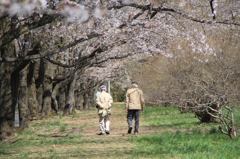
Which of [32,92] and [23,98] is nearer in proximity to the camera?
[23,98]

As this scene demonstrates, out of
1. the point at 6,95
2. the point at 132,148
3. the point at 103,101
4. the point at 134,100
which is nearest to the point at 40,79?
the point at 103,101

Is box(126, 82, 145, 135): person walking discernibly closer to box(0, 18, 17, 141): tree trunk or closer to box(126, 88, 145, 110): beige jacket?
box(126, 88, 145, 110): beige jacket

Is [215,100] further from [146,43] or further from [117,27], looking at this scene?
[146,43]

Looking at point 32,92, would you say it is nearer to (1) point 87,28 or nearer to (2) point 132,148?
(1) point 87,28

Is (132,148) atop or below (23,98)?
below

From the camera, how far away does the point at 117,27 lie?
15539mm

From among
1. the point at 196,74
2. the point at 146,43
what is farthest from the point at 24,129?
the point at 196,74

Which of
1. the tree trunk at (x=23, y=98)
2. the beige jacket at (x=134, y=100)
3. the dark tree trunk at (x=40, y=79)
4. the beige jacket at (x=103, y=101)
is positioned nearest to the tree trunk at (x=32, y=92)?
the dark tree trunk at (x=40, y=79)

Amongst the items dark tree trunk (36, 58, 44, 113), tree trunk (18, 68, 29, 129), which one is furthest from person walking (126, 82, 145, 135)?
dark tree trunk (36, 58, 44, 113)

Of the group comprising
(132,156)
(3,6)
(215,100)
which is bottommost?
(132,156)

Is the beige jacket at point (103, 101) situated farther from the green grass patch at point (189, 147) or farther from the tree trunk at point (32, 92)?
the tree trunk at point (32, 92)

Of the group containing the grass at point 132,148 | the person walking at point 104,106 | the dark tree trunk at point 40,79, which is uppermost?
the dark tree trunk at point 40,79

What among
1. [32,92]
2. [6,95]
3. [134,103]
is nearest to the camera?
[6,95]

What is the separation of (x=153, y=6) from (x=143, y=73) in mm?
37236
